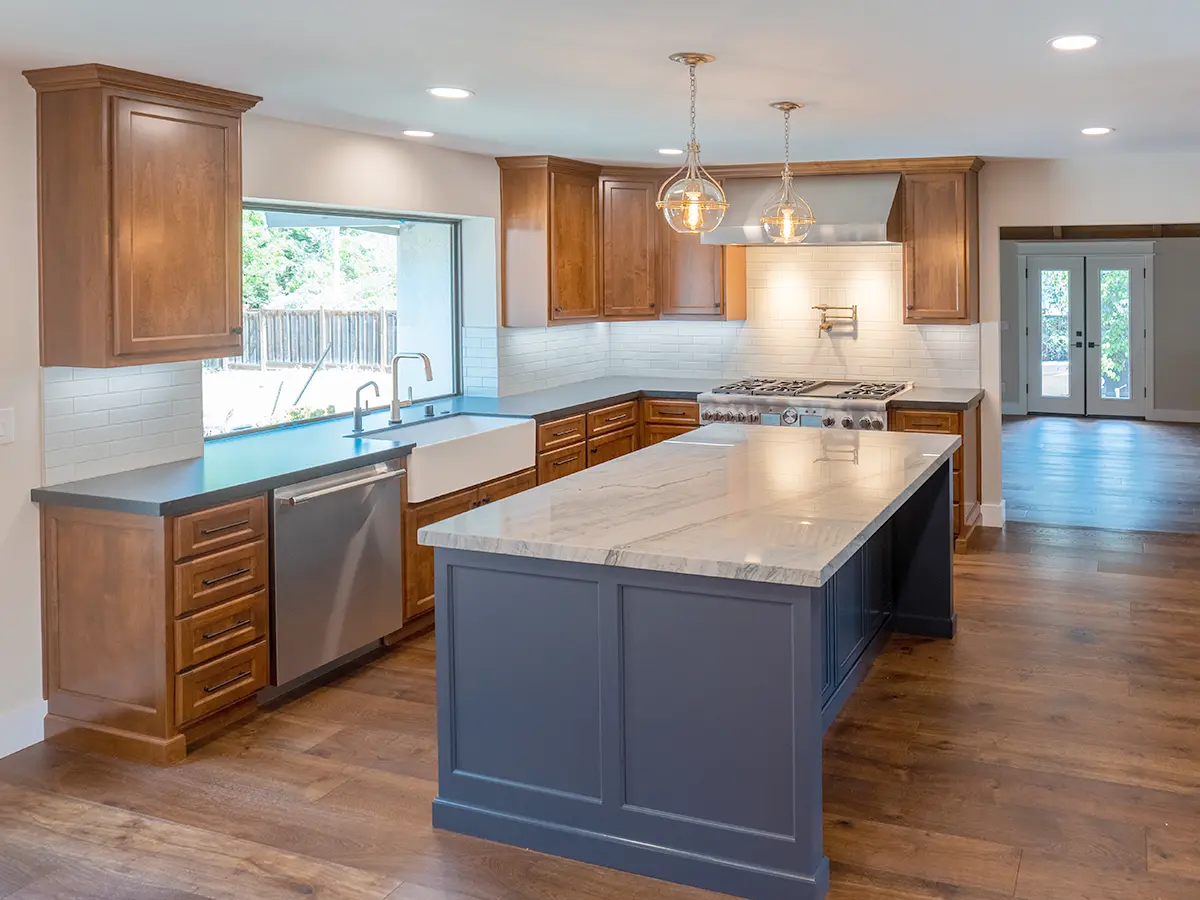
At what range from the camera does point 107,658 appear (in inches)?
161

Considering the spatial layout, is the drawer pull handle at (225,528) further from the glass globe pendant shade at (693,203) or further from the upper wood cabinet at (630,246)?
the upper wood cabinet at (630,246)

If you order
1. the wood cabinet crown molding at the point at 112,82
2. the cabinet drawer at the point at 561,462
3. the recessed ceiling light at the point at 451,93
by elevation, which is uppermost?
the recessed ceiling light at the point at 451,93

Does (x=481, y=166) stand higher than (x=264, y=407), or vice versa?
(x=481, y=166)

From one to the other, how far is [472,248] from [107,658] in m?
3.59

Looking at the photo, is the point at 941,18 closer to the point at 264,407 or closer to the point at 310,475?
the point at 310,475

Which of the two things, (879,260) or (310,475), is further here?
(879,260)

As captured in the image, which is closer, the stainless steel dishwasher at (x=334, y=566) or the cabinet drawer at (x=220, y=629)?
the cabinet drawer at (x=220, y=629)

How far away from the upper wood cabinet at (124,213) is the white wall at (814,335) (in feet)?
14.1

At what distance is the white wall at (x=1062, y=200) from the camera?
6.98m

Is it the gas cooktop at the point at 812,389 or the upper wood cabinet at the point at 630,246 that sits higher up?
the upper wood cabinet at the point at 630,246

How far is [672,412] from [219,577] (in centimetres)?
386

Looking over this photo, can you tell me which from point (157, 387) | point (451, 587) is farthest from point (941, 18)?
point (157, 387)

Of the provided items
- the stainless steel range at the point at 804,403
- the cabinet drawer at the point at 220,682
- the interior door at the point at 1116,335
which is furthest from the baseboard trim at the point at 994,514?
the interior door at the point at 1116,335

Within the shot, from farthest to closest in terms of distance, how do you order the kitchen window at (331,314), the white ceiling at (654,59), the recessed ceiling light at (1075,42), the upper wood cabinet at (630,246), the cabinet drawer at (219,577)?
the upper wood cabinet at (630,246)
the kitchen window at (331,314)
the cabinet drawer at (219,577)
the recessed ceiling light at (1075,42)
the white ceiling at (654,59)
